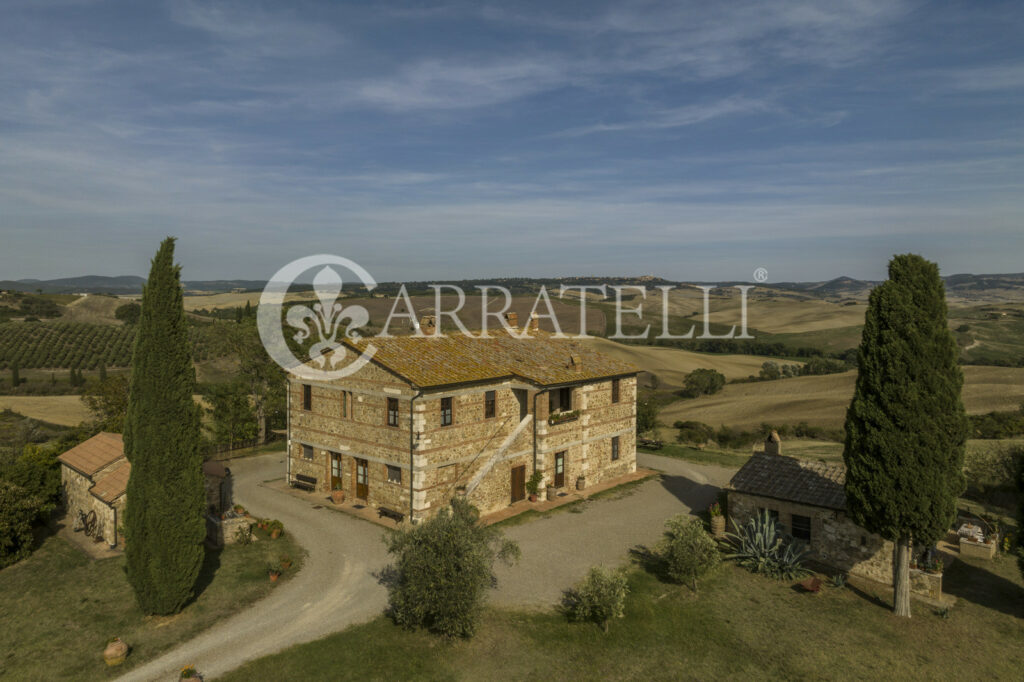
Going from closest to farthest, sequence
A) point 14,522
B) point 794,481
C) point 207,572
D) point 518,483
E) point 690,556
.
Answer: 1. point 690,556
2. point 207,572
3. point 14,522
4. point 794,481
5. point 518,483

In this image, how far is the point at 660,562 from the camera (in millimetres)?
19859

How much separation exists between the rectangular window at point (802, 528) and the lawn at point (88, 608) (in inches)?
674

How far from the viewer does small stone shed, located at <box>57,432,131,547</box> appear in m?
19.3

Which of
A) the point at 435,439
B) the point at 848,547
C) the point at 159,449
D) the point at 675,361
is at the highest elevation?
the point at 159,449

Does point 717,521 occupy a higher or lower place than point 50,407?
lower

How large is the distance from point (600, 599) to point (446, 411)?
9.89 m

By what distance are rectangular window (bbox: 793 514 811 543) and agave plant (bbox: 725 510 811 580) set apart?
1.03 ft

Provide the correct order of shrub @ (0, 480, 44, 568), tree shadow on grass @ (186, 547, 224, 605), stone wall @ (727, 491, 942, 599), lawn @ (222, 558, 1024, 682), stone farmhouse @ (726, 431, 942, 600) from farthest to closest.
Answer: shrub @ (0, 480, 44, 568)
stone farmhouse @ (726, 431, 942, 600)
stone wall @ (727, 491, 942, 599)
tree shadow on grass @ (186, 547, 224, 605)
lawn @ (222, 558, 1024, 682)

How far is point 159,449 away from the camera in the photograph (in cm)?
1480

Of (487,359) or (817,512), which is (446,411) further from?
(817,512)

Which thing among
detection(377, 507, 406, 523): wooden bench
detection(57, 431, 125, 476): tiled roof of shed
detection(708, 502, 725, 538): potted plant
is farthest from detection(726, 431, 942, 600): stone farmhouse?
detection(57, 431, 125, 476): tiled roof of shed

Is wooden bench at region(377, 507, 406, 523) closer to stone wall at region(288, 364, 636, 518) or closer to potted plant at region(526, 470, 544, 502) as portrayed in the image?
stone wall at region(288, 364, 636, 518)

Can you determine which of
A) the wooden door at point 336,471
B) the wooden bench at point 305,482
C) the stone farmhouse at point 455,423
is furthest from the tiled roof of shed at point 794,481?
the wooden bench at point 305,482

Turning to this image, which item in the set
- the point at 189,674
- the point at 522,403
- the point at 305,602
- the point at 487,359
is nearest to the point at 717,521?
the point at 522,403
